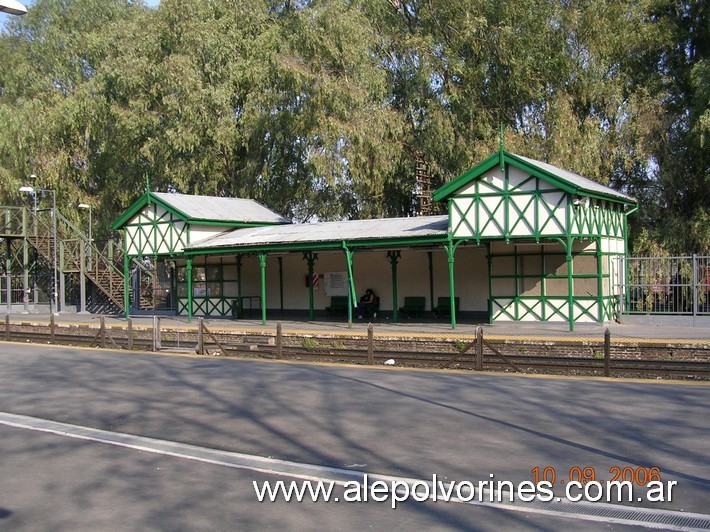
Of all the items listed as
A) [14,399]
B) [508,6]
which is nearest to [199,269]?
[508,6]

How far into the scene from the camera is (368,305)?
2919cm

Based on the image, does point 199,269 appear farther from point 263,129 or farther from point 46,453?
point 46,453

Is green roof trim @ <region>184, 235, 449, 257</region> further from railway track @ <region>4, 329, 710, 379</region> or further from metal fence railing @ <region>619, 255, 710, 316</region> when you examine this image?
metal fence railing @ <region>619, 255, 710, 316</region>

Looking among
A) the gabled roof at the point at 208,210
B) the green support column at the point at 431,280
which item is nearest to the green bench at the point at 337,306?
the green support column at the point at 431,280

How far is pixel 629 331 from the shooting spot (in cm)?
2166

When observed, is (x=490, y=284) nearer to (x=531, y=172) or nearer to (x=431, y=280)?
(x=431, y=280)

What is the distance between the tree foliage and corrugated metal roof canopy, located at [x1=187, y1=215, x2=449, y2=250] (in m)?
3.66

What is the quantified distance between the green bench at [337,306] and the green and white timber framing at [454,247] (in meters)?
0.87

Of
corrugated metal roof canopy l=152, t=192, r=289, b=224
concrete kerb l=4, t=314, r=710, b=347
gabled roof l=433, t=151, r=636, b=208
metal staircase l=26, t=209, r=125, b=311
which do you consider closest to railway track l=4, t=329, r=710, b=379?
concrete kerb l=4, t=314, r=710, b=347

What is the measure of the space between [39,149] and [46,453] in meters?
33.9

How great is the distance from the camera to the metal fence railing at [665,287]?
77.3 feet

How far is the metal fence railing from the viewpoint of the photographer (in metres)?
23.6

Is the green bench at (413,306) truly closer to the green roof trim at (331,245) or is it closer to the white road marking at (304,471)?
the green roof trim at (331,245)

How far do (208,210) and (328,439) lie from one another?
23.2 m
